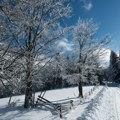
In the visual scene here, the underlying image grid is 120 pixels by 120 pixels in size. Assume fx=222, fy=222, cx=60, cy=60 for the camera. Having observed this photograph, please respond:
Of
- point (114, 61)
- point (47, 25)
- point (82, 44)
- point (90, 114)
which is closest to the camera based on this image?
point (90, 114)

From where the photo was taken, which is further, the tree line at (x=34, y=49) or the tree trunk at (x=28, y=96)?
the tree trunk at (x=28, y=96)

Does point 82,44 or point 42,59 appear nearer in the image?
point 42,59

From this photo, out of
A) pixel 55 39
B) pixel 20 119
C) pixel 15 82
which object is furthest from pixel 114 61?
pixel 15 82

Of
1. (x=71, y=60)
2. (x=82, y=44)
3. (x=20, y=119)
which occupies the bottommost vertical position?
(x=20, y=119)

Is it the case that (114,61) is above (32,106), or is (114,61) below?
above

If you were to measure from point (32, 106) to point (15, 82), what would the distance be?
1257cm

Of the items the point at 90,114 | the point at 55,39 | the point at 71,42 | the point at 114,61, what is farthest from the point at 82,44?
the point at 114,61

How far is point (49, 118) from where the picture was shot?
14.2 m

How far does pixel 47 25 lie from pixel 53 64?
341 cm

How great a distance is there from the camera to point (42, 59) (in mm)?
18828

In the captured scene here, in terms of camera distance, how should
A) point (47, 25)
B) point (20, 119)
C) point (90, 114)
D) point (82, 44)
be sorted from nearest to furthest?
point (20, 119)
point (90, 114)
point (47, 25)
point (82, 44)

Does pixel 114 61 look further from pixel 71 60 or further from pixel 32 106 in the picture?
pixel 32 106

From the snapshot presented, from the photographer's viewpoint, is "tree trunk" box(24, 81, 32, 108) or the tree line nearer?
the tree line

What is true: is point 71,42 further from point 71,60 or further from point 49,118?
point 49,118
